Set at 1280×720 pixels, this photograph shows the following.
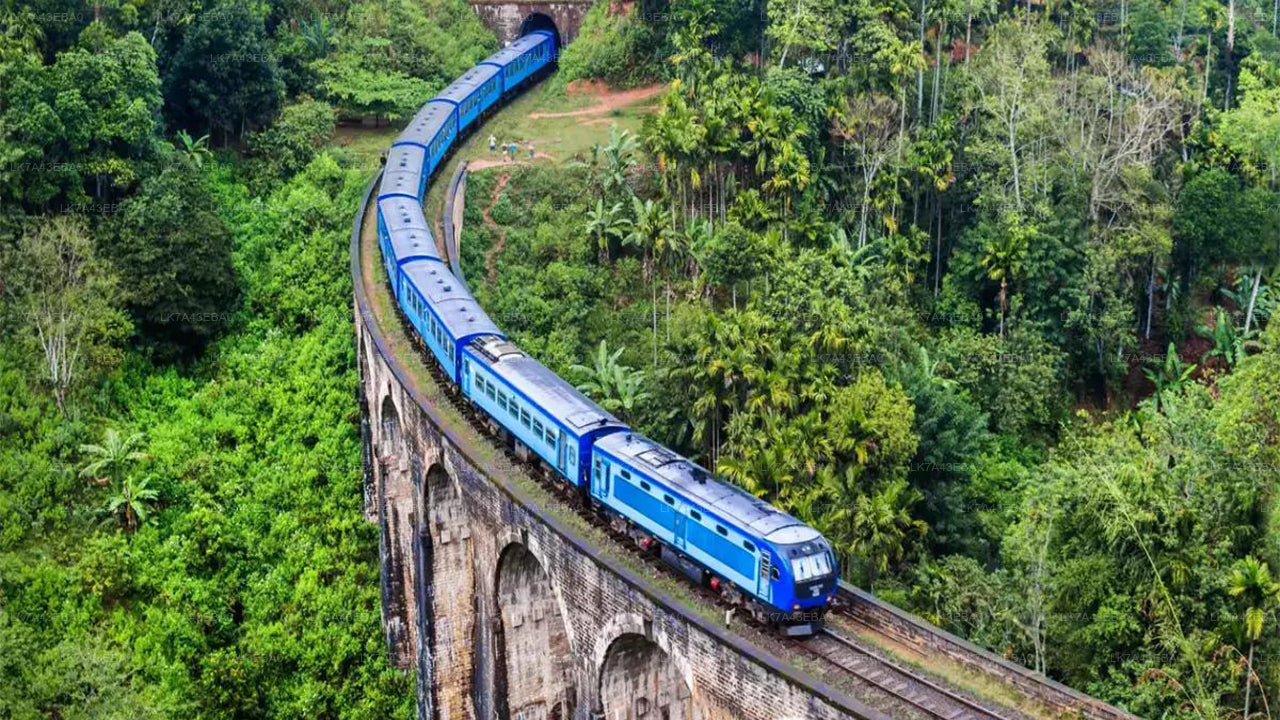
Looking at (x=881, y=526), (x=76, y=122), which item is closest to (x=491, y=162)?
(x=76, y=122)

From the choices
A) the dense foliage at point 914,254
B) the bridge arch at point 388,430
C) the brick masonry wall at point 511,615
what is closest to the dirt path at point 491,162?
the dense foliage at point 914,254

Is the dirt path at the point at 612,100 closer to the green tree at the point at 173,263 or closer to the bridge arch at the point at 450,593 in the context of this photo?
the green tree at the point at 173,263

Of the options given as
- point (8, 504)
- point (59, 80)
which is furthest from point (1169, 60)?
point (8, 504)

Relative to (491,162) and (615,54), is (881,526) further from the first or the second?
(615,54)

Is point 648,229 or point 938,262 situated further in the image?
point 938,262

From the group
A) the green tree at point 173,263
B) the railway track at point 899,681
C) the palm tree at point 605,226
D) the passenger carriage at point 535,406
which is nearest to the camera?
the railway track at point 899,681
